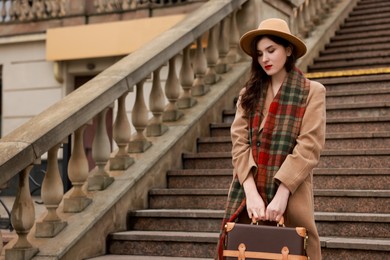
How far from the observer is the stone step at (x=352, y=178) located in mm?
5312

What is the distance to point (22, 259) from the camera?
4520 mm

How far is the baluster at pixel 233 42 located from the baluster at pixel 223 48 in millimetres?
79

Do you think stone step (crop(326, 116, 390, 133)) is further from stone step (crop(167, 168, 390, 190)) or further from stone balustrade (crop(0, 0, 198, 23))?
stone balustrade (crop(0, 0, 198, 23))

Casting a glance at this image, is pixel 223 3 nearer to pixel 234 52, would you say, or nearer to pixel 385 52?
pixel 234 52

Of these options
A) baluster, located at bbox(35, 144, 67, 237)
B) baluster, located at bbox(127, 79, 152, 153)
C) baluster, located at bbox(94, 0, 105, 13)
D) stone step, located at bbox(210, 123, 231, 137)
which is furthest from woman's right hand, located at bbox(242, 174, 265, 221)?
baluster, located at bbox(94, 0, 105, 13)

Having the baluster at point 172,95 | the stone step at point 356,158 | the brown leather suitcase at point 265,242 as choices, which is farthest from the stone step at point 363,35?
the brown leather suitcase at point 265,242

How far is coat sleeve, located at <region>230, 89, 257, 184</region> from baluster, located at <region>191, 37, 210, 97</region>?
3752 millimetres

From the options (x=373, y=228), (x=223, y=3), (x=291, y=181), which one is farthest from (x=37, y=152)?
(x=223, y=3)

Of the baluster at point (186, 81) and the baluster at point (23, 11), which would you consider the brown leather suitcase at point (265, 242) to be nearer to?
the baluster at point (186, 81)

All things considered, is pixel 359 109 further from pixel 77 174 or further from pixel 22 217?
pixel 22 217

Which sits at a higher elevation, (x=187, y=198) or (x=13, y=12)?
(x=13, y=12)

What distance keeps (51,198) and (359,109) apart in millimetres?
3222

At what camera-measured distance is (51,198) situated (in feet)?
15.8

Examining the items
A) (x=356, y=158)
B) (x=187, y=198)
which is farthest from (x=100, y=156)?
(x=356, y=158)
